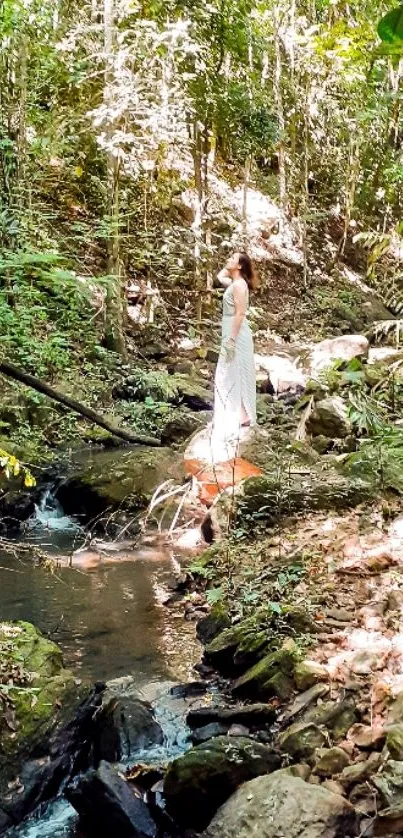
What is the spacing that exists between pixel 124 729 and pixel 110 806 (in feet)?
2.20

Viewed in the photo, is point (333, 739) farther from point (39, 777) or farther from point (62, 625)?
point (62, 625)

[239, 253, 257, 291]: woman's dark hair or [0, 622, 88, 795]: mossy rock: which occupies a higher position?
[239, 253, 257, 291]: woman's dark hair

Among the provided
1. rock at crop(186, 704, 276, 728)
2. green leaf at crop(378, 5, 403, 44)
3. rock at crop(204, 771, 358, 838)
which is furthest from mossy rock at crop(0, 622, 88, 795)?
green leaf at crop(378, 5, 403, 44)

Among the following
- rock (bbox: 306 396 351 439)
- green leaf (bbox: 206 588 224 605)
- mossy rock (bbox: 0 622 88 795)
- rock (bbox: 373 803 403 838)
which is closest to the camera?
rock (bbox: 373 803 403 838)

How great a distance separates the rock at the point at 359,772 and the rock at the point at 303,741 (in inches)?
8.6

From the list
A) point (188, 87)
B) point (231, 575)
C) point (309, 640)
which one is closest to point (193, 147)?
point (188, 87)

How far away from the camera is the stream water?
4.01 meters

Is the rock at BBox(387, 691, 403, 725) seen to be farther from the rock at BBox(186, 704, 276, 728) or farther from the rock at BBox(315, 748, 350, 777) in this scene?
the rock at BBox(186, 704, 276, 728)

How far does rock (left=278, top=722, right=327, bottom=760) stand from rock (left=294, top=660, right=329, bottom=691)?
13.6 inches

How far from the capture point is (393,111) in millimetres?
18688

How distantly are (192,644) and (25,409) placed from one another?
18.8 ft

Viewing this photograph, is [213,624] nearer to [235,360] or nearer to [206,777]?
[206,777]

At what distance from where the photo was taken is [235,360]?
7480mm

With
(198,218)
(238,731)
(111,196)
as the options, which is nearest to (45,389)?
(238,731)
